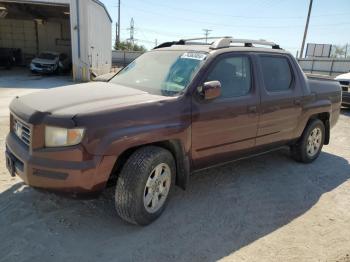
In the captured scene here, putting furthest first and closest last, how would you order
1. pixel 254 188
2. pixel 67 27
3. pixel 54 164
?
pixel 67 27, pixel 254 188, pixel 54 164

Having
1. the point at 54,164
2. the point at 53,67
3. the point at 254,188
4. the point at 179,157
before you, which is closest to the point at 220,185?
the point at 254,188

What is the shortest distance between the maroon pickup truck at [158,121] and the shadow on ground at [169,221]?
30 cm

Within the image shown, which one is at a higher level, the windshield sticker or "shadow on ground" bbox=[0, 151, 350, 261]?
the windshield sticker

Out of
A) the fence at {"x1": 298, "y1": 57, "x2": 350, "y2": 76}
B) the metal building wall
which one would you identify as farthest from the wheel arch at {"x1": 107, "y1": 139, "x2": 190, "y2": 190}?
the fence at {"x1": 298, "y1": 57, "x2": 350, "y2": 76}

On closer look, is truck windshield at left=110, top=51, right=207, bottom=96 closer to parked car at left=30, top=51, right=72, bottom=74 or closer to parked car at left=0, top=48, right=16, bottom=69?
parked car at left=30, top=51, right=72, bottom=74

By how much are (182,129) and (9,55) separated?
2626 centimetres

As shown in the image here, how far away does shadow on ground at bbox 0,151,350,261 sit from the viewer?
3062mm

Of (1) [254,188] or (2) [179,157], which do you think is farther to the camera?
(1) [254,188]

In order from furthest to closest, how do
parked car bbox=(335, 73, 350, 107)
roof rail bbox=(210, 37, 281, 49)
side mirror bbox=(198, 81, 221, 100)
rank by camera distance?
parked car bbox=(335, 73, 350, 107) < roof rail bbox=(210, 37, 281, 49) < side mirror bbox=(198, 81, 221, 100)

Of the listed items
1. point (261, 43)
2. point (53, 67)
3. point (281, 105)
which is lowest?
point (53, 67)

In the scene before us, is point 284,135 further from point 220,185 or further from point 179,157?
point 179,157

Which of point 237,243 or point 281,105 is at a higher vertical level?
point 281,105

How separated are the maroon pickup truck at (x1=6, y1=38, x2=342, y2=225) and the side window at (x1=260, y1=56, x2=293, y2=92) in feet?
0.05

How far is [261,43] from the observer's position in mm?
4918
